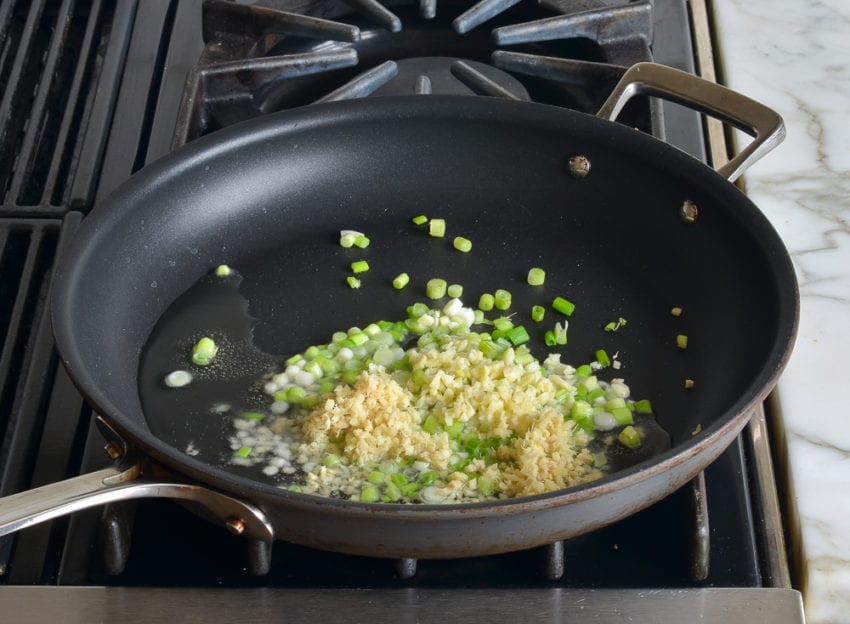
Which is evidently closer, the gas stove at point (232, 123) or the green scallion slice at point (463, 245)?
the gas stove at point (232, 123)

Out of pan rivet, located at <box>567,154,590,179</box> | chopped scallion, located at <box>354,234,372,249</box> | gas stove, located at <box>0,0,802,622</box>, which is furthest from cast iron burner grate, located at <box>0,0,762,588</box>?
chopped scallion, located at <box>354,234,372,249</box>

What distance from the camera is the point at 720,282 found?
106 centimetres

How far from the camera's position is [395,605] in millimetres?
822

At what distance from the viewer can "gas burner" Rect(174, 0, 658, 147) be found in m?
1.29

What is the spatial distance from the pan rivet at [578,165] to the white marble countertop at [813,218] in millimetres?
220

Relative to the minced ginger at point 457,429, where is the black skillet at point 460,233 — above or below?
above

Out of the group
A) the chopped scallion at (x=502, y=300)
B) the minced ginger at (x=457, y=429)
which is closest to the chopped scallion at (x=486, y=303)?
the chopped scallion at (x=502, y=300)

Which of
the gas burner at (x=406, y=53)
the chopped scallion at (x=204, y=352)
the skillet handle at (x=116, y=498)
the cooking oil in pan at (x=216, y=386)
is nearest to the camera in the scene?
the skillet handle at (x=116, y=498)

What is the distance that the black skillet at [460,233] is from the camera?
0.99m

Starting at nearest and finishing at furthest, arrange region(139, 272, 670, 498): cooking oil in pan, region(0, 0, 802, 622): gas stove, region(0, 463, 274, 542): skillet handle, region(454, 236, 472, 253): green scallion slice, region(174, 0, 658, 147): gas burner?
region(0, 463, 274, 542): skillet handle < region(0, 0, 802, 622): gas stove < region(139, 272, 670, 498): cooking oil in pan < region(454, 236, 472, 253): green scallion slice < region(174, 0, 658, 147): gas burner

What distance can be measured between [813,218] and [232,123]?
0.72 m

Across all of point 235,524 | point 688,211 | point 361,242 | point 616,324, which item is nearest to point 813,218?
point 688,211

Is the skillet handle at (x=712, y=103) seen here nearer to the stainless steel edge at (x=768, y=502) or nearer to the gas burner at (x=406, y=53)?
the gas burner at (x=406, y=53)

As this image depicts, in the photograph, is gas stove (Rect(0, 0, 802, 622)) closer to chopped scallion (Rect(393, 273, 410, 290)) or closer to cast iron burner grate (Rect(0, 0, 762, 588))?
cast iron burner grate (Rect(0, 0, 762, 588))
